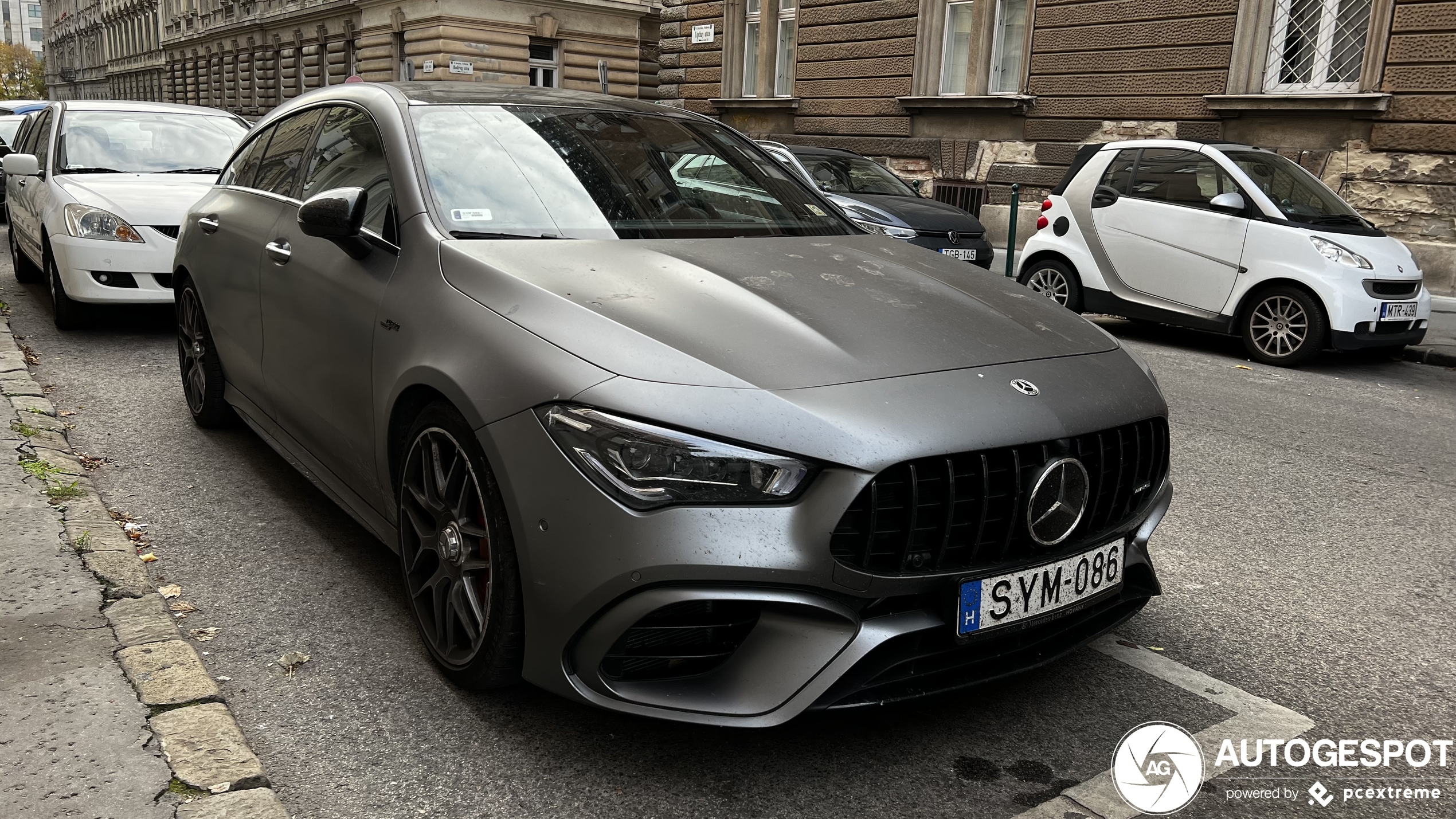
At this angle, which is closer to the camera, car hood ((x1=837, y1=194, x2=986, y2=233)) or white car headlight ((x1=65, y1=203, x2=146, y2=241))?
white car headlight ((x1=65, y1=203, x2=146, y2=241))

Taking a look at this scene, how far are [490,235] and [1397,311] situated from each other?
794cm

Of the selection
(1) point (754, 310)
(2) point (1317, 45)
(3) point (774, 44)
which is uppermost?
(3) point (774, 44)

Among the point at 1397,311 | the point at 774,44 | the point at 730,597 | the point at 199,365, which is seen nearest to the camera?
the point at 730,597

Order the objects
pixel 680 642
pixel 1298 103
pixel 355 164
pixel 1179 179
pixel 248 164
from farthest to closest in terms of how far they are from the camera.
Answer: pixel 1298 103, pixel 1179 179, pixel 248 164, pixel 355 164, pixel 680 642

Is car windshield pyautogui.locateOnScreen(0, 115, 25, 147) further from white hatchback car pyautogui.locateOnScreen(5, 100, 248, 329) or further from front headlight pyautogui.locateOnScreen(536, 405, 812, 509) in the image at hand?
front headlight pyautogui.locateOnScreen(536, 405, 812, 509)

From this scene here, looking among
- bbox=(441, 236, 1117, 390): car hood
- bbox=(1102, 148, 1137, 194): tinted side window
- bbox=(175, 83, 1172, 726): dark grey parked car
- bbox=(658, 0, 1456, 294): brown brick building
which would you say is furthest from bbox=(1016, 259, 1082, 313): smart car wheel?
bbox=(441, 236, 1117, 390): car hood

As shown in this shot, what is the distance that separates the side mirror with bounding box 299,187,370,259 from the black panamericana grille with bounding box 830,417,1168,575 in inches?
70.5

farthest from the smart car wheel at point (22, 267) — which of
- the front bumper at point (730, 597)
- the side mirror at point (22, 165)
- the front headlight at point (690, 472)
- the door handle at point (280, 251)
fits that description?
the front headlight at point (690, 472)

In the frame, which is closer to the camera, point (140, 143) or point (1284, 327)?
point (140, 143)

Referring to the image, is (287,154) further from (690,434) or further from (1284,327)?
(1284,327)

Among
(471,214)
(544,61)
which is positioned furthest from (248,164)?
(544,61)

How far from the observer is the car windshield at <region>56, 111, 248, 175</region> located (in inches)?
329

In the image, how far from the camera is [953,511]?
2408mm

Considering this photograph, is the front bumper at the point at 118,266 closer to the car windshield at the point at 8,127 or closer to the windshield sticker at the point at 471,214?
A: the windshield sticker at the point at 471,214
